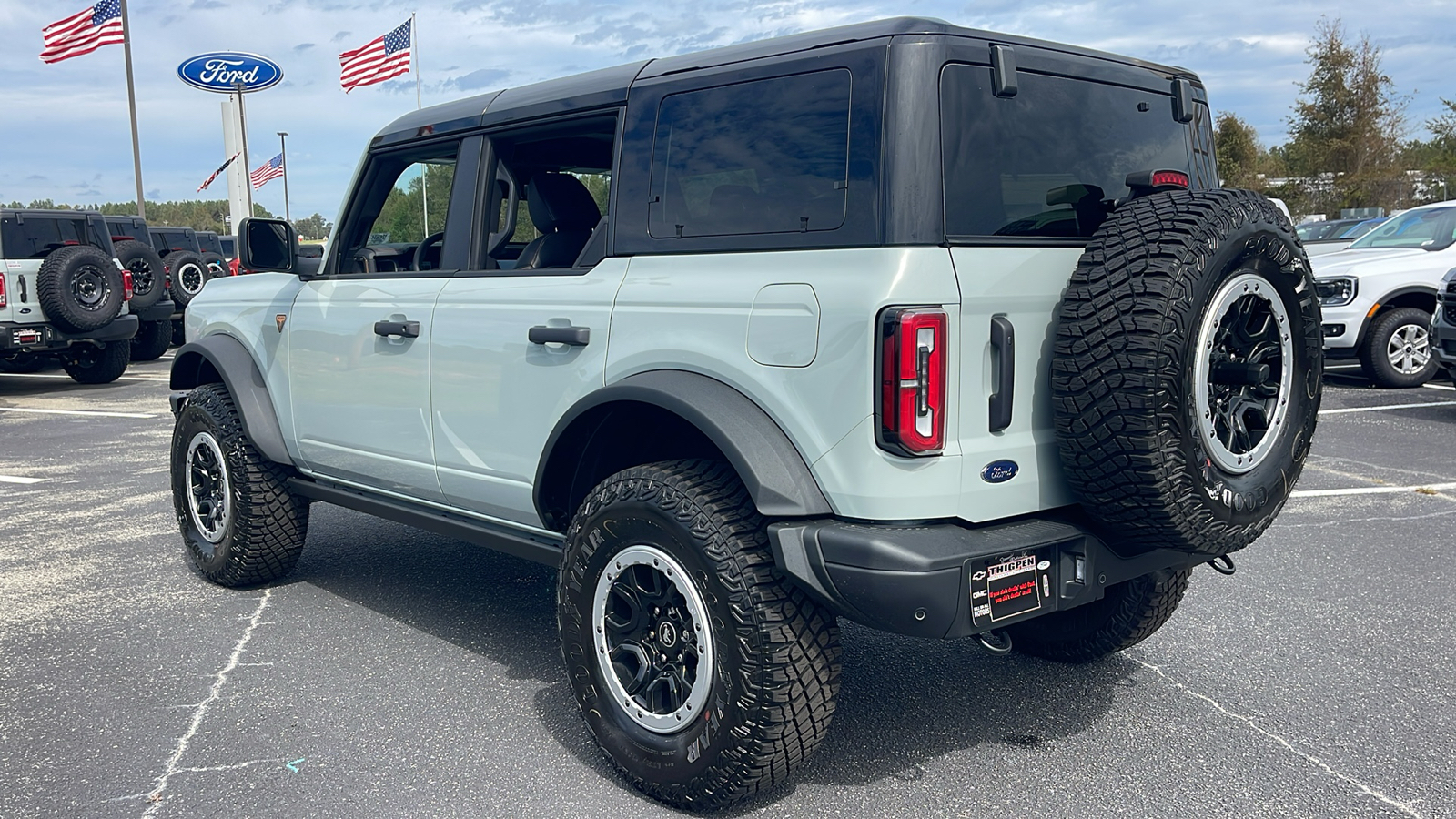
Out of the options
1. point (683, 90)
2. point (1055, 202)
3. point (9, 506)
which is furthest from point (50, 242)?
point (1055, 202)

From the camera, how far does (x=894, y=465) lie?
9.19ft

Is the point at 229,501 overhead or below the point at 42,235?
below

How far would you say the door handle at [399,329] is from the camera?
4.19 metres

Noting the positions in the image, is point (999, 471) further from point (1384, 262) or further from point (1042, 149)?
point (1384, 262)

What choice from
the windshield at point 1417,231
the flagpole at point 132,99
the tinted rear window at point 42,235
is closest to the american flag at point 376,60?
the flagpole at point 132,99

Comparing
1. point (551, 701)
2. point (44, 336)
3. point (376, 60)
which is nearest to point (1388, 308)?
point (551, 701)

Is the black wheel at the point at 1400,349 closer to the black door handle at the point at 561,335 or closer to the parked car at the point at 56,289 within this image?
the black door handle at the point at 561,335

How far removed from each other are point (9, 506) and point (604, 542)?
573 centimetres

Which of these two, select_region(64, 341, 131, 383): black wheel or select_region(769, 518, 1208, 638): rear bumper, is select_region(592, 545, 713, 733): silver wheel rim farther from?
select_region(64, 341, 131, 383): black wheel

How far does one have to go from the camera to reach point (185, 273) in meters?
17.7

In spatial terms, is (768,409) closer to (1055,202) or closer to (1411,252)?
(1055,202)

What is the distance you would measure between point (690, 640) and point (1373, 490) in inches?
221

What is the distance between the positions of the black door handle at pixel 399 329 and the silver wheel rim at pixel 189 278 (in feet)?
48.9

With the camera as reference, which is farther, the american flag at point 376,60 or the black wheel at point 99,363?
the american flag at point 376,60
